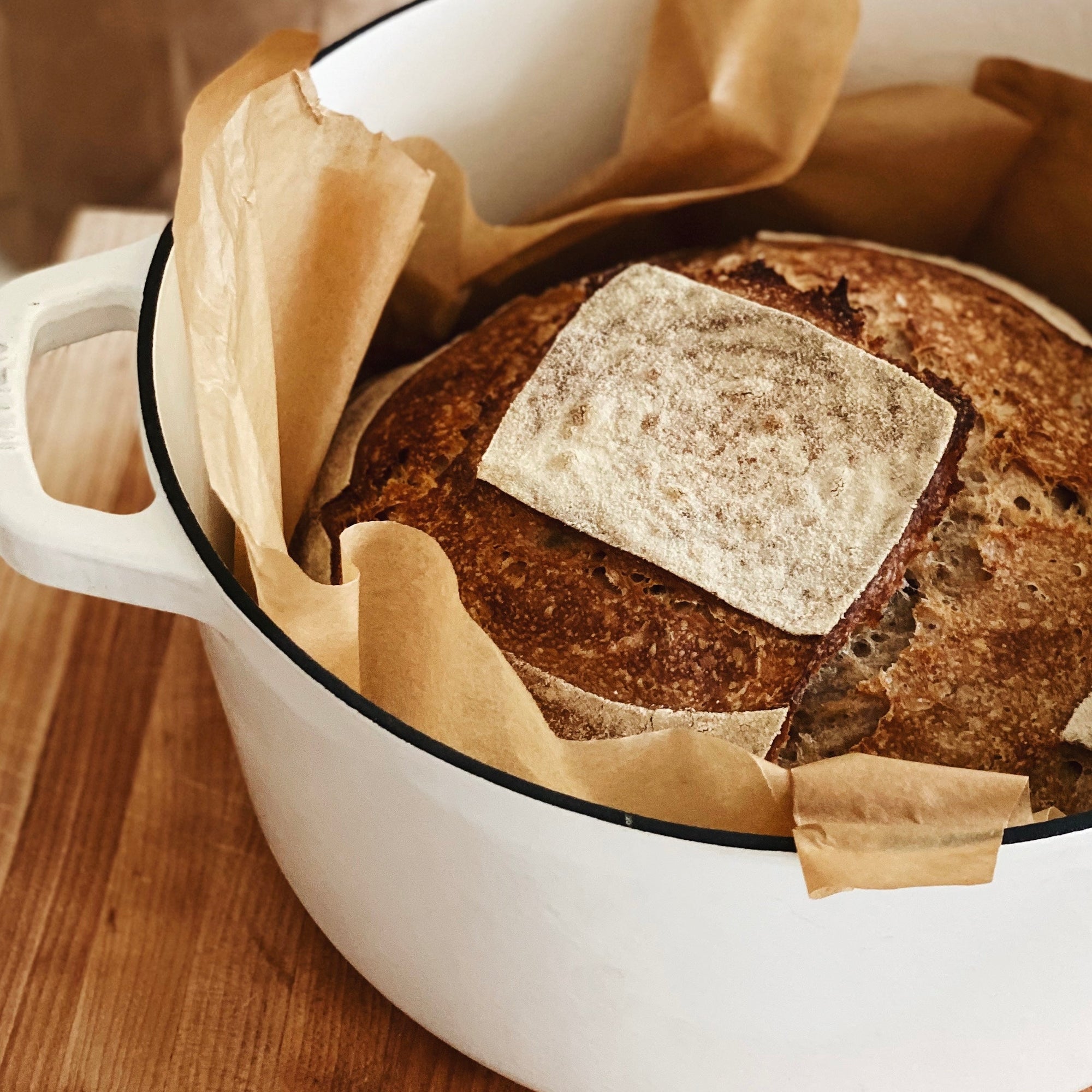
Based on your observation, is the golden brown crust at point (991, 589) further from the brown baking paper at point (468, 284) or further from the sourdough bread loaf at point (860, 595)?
the brown baking paper at point (468, 284)

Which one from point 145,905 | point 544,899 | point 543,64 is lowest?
point 145,905

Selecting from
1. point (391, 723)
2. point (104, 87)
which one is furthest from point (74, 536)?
point (104, 87)

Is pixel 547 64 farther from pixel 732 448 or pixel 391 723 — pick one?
pixel 391 723

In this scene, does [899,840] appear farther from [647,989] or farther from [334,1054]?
[334,1054]

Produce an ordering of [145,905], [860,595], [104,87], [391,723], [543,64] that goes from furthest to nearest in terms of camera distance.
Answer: [104,87] < [543,64] < [145,905] < [860,595] < [391,723]

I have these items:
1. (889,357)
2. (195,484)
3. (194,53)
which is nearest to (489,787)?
(195,484)

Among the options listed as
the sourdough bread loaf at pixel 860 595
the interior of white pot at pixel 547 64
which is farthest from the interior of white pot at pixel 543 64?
the sourdough bread loaf at pixel 860 595
